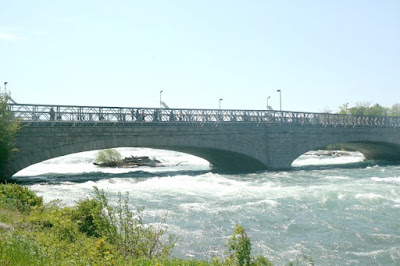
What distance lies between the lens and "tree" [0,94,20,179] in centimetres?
2609

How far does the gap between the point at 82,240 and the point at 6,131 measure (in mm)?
18153

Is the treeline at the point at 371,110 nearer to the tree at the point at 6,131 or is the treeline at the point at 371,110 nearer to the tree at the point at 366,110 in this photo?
the tree at the point at 366,110

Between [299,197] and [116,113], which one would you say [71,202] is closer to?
[299,197]

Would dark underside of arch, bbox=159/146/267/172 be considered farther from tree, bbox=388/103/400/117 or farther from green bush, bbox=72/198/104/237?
tree, bbox=388/103/400/117

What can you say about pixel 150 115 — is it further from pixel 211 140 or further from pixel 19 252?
pixel 19 252

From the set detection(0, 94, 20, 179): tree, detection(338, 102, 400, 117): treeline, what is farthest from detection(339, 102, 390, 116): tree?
detection(0, 94, 20, 179): tree

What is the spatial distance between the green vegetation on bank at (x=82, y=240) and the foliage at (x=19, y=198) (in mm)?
33

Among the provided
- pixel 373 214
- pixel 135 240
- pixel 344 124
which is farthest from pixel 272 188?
pixel 344 124

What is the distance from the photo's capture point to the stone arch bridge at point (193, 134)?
1153 inches

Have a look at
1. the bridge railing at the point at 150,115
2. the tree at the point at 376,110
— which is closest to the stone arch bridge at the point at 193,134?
the bridge railing at the point at 150,115

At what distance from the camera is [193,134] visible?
35250mm

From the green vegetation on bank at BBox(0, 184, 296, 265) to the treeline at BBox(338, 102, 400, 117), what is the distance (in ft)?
326

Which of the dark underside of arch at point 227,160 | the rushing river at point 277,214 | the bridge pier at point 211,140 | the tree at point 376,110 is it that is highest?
the tree at point 376,110

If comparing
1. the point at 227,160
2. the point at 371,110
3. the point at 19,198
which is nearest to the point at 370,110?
the point at 371,110
